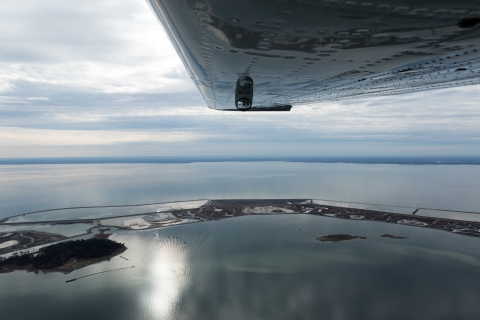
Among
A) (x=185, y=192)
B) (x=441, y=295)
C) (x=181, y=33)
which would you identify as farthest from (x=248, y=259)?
(x=185, y=192)

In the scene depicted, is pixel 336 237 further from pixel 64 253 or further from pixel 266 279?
pixel 64 253

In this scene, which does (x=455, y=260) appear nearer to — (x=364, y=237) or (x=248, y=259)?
(x=364, y=237)

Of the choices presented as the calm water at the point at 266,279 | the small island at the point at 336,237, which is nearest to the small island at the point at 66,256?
the calm water at the point at 266,279

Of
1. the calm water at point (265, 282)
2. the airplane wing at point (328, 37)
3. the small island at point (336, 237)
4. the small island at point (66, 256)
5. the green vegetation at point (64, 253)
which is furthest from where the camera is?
the small island at point (336, 237)

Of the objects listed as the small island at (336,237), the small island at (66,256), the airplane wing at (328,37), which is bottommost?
the small island at (66,256)

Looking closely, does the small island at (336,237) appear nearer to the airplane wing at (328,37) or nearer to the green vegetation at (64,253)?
the green vegetation at (64,253)

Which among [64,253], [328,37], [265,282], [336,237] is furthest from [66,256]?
[328,37]

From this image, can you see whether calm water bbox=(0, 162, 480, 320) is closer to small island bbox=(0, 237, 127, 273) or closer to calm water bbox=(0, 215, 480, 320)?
calm water bbox=(0, 215, 480, 320)
